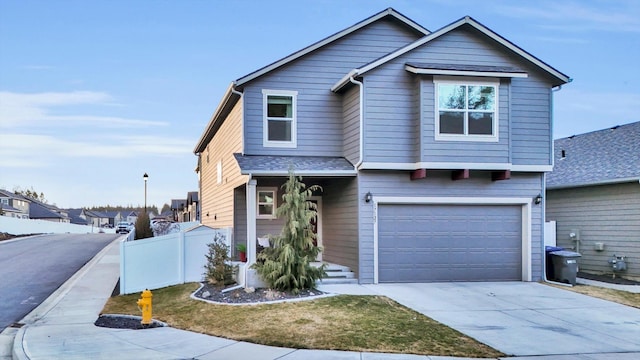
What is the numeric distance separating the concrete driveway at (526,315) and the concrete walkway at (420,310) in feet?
0.06

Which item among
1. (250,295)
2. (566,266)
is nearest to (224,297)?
(250,295)

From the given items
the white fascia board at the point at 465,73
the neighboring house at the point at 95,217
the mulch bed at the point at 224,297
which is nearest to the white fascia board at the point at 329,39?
the white fascia board at the point at 465,73

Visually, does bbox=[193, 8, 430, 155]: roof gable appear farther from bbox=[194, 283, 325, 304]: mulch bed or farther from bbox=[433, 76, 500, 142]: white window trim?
bbox=[194, 283, 325, 304]: mulch bed

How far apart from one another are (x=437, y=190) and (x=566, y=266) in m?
4.09

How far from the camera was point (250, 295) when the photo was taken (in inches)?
463

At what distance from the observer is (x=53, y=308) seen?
38.5ft

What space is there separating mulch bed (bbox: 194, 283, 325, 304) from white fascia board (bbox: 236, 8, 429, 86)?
5804mm

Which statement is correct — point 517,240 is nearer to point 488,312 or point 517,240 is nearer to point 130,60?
point 488,312

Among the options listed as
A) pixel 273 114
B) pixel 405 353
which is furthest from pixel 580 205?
pixel 405 353

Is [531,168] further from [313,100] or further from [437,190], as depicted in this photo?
[313,100]

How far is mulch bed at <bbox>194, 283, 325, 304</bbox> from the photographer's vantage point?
37.3 feet

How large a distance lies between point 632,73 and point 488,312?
51.1 feet

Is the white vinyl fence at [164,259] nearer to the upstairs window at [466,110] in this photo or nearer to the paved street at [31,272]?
the paved street at [31,272]

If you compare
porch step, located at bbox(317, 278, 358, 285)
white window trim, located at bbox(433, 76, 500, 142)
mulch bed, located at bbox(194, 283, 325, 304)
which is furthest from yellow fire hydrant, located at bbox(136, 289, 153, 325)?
white window trim, located at bbox(433, 76, 500, 142)
